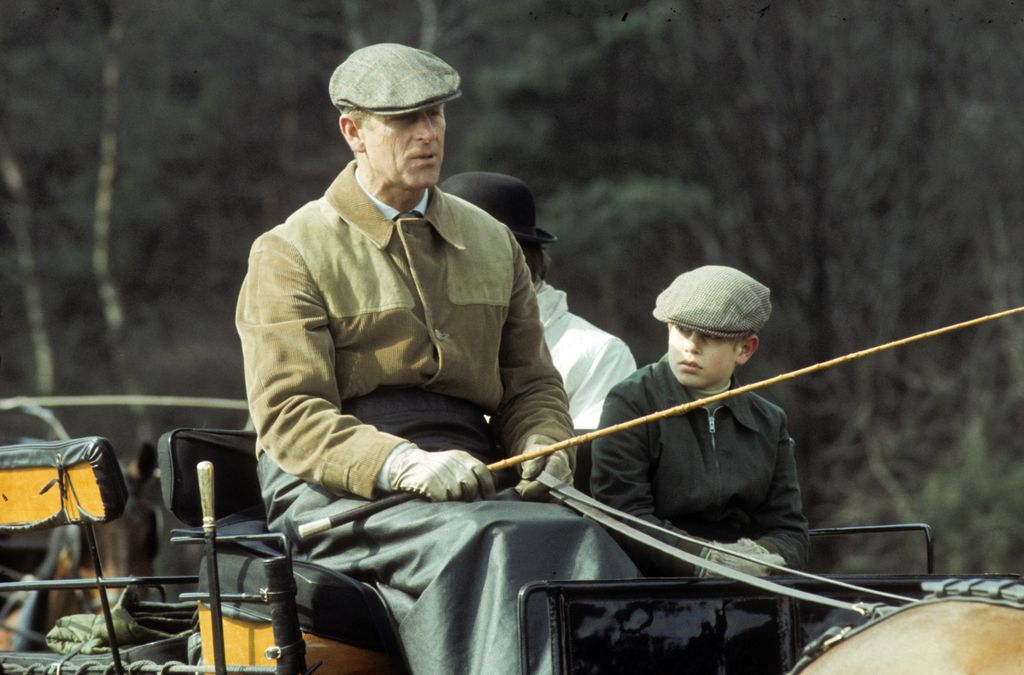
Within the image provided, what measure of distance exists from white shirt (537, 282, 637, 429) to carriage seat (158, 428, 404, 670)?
1375mm

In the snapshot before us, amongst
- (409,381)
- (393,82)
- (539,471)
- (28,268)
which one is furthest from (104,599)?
(28,268)

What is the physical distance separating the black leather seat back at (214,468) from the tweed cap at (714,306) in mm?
1120

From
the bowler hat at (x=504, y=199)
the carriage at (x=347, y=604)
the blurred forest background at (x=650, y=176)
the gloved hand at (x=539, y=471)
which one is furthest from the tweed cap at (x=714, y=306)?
the blurred forest background at (x=650, y=176)

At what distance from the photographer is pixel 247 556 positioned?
3.30m

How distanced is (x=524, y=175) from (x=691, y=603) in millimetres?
15125

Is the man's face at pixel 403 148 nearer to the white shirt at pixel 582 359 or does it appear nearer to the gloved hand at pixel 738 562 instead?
the gloved hand at pixel 738 562

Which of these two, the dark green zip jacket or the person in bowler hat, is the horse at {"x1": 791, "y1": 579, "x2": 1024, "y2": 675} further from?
the person in bowler hat

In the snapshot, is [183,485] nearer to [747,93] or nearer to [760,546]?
[760,546]

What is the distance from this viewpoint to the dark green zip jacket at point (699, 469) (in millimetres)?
3588

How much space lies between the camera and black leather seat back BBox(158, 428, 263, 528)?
363cm

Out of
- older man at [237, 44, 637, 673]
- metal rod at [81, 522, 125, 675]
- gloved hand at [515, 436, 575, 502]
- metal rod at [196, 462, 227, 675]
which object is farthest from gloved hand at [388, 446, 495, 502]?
metal rod at [81, 522, 125, 675]

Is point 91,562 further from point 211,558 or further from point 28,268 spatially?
point 28,268

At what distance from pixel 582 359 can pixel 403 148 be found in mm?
1661

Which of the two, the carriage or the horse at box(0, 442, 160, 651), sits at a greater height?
the carriage
